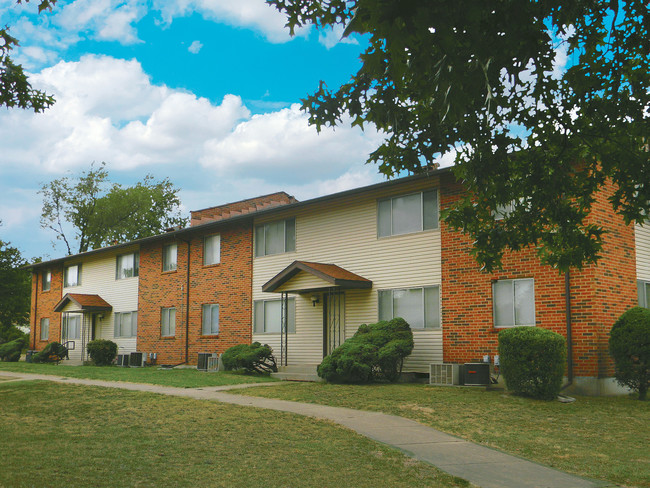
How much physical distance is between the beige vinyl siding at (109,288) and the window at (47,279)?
9.36 ft

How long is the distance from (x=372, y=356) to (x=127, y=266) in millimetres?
17860

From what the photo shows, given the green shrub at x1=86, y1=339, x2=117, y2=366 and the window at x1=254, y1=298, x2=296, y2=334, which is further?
the green shrub at x1=86, y1=339, x2=117, y2=366

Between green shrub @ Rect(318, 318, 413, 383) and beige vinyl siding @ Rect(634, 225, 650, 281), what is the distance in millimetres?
6275

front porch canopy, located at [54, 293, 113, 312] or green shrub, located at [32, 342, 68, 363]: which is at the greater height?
front porch canopy, located at [54, 293, 113, 312]

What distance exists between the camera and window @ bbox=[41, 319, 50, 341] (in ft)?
120

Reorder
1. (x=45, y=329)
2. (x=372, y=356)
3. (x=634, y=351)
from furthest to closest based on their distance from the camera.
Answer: (x=45, y=329), (x=372, y=356), (x=634, y=351)

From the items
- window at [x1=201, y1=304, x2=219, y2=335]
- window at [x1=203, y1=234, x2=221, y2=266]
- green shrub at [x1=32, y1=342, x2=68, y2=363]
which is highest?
window at [x1=203, y1=234, x2=221, y2=266]

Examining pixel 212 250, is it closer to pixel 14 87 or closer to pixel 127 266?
pixel 127 266

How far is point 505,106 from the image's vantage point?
7898 millimetres

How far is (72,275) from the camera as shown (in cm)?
3497

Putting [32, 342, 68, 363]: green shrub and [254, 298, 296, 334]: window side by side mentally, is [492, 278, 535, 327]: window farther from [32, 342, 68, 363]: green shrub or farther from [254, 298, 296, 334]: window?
[32, 342, 68, 363]: green shrub

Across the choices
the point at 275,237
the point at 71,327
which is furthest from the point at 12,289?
the point at 275,237

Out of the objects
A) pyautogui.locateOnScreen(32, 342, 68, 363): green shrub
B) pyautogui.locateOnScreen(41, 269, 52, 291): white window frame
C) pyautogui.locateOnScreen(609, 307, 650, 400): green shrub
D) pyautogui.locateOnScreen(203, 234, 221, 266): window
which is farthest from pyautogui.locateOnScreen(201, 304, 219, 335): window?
pyautogui.locateOnScreen(41, 269, 52, 291): white window frame

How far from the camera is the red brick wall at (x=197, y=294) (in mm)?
23938
